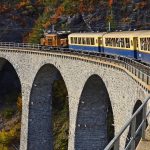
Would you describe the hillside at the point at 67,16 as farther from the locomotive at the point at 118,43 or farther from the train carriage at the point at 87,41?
the locomotive at the point at 118,43

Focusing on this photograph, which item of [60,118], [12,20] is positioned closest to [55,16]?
[12,20]

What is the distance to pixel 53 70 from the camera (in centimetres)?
4503

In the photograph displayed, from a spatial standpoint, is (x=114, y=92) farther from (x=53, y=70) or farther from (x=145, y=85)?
(x=53, y=70)

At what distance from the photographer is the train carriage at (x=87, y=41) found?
38.0 m

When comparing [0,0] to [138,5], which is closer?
[138,5]

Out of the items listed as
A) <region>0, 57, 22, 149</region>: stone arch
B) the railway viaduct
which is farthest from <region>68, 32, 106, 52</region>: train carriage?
<region>0, 57, 22, 149</region>: stone arch

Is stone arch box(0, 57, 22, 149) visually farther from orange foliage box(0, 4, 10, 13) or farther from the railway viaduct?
orange foliage box(0, 4, 10, 13)

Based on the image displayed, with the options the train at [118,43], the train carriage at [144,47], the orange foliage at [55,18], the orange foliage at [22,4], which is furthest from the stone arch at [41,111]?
the orange foliage at [22,4]

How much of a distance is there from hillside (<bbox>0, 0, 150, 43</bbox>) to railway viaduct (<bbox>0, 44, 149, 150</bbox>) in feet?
71.0

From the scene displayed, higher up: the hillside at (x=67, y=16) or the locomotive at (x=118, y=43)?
the hillside at (x=67, y=16)

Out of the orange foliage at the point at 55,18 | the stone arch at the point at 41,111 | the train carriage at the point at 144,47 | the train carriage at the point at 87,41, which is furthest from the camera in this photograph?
the orange foliage at the point at 55,18

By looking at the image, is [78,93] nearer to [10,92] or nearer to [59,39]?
[59,39]

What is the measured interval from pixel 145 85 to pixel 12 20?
69342 millimetres

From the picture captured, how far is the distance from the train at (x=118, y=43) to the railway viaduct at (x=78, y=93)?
154 centimetres
